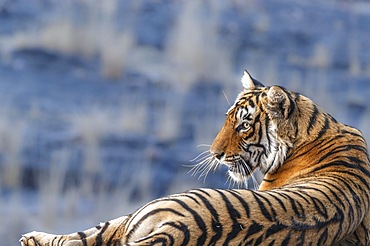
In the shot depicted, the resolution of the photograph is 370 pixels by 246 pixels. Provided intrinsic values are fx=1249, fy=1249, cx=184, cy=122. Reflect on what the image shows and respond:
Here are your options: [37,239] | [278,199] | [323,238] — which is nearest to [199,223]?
[278,199]

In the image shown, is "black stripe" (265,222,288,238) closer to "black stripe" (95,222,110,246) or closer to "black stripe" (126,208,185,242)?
"black stripe" (126,208,185,242)

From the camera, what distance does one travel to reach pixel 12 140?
11164 mm

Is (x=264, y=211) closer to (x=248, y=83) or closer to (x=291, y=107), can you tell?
(x=291, y=107)

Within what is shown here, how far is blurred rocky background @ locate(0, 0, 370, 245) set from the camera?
10.6 meters

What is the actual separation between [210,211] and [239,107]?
1121mm

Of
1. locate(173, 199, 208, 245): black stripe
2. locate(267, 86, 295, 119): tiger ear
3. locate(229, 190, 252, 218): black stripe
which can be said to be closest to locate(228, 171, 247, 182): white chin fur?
locate(267, 86, 295, 119): tiger ear

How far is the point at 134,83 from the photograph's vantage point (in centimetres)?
1360

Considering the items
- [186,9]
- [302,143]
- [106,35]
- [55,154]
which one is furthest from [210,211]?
[186,9]

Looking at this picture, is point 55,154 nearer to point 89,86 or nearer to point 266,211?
point 89,86

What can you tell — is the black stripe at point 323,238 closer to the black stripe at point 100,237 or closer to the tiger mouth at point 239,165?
the black stripe at point 100,237

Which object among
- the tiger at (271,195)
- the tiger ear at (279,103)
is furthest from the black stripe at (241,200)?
the tiger ear at (279,103)

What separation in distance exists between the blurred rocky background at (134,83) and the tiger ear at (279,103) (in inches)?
147

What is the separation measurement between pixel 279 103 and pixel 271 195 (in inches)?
28.7

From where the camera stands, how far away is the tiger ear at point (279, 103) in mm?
4562
